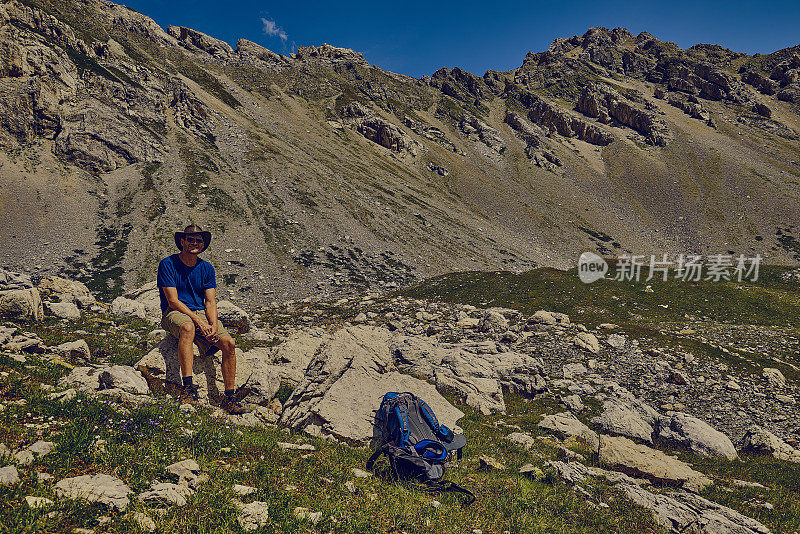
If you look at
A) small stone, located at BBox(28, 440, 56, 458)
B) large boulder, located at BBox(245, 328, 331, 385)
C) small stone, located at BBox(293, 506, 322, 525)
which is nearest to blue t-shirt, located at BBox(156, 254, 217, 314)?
Answer: large boulder, located at BBox(245, 328, 331, 385)

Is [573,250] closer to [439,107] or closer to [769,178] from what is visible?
[769,178]

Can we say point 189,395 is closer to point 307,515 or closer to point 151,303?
point 307,515

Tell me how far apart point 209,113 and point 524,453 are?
131797 millimetres

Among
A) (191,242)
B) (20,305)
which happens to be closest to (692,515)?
(191,242)

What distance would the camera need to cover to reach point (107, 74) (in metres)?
94.9

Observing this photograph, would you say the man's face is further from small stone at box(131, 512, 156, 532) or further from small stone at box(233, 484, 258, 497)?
small stone at box(131, 512, 156, 532)

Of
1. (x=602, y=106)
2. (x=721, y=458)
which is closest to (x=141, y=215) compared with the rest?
(x=721, y=458)

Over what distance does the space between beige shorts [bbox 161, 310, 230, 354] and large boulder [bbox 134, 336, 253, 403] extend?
0.71 feet

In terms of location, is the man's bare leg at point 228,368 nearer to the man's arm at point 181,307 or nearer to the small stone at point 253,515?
the man's arm at point 181,307

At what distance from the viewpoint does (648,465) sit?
10.3 meters

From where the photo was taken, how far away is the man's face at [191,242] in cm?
944

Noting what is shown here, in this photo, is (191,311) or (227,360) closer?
(191,311)

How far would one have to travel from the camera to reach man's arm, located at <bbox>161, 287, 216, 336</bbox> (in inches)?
352

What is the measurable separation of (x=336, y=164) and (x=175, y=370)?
362 ft
